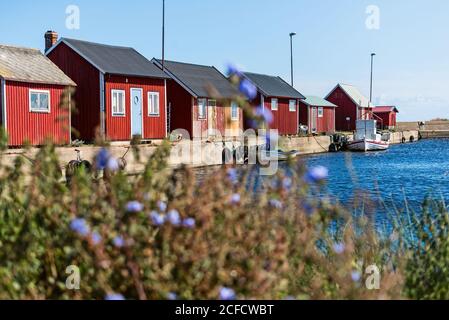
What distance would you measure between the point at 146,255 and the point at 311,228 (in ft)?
4.54

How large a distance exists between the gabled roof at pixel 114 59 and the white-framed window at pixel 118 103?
1.02m

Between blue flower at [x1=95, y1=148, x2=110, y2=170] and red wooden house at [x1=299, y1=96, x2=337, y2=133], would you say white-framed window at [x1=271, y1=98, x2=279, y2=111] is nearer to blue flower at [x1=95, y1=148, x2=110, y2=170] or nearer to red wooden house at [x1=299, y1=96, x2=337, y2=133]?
red wooden house at [x1=299, y1=96, x2=337, y2=133]

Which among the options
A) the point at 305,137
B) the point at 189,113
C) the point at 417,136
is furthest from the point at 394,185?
the point at 417,136

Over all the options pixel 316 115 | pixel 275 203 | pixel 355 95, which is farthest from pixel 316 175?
pixel 355 95

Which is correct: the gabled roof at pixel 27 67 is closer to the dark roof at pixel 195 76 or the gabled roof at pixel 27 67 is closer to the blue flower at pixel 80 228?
the dark roof at pixel 195 76

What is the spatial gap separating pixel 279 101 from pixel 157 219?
4664cm

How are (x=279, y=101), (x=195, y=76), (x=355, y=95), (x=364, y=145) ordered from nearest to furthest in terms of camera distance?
(x=195, y=76) < (x=279, y=101) < (x=364, y=145) < (x=355, y=95)

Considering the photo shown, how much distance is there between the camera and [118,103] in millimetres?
31109

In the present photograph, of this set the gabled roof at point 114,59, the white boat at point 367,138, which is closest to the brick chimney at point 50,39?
the gabled roof at point 114,59

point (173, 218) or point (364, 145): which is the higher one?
point (173, 218)

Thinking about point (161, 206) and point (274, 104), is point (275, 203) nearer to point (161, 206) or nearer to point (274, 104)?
point (161, 206)

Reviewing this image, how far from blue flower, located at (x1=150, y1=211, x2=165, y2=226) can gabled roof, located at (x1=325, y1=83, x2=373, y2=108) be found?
231 feet

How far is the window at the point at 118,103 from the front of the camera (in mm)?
30828
